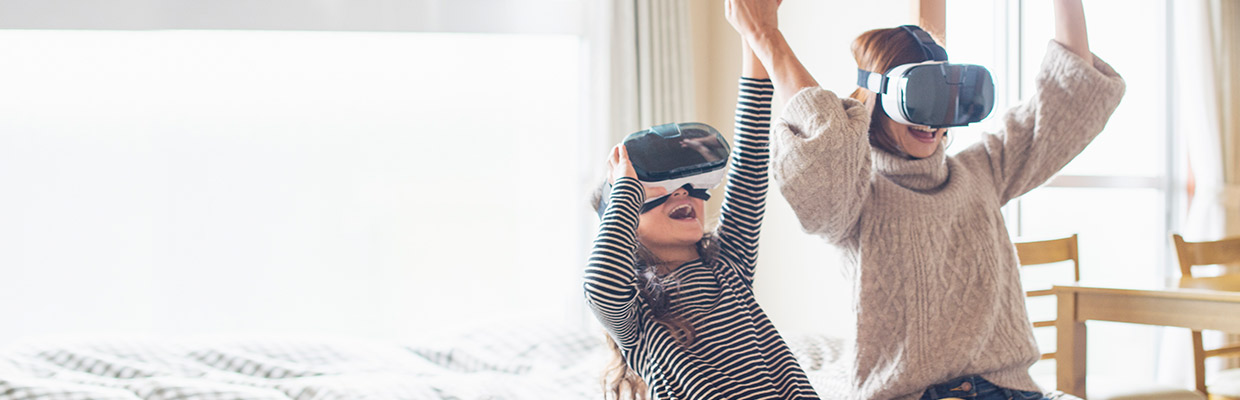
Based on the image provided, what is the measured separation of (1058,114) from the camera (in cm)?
110

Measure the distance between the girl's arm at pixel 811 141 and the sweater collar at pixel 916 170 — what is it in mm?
73

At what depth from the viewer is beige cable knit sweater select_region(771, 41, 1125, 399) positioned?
95 centimetres

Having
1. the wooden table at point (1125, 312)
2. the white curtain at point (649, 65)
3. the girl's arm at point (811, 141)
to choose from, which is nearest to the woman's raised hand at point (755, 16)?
the girl's arm at point (811, 141)

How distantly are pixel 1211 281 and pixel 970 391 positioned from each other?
3.94 feet

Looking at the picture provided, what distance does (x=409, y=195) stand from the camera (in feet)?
8.71

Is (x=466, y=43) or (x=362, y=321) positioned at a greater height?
(x=466, y=43)

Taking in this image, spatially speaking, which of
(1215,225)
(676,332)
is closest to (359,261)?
(676,332)

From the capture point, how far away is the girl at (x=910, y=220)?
3.16 feet

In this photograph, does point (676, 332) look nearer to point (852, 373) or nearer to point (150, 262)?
point (852, 373)

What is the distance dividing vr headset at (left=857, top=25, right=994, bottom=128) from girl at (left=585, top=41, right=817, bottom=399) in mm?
142

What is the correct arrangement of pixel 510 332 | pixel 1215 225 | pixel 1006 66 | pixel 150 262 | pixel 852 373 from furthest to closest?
pixel 1215 225 < pixel 1006 66 < pixel 150 262 < pixel 510 332 < pixel 852 373

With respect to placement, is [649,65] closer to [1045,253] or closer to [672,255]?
[1045,253]

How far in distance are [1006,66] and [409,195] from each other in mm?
1888

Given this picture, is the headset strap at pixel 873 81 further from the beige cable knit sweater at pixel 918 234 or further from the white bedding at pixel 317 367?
the white bedding at pixel 317 367
